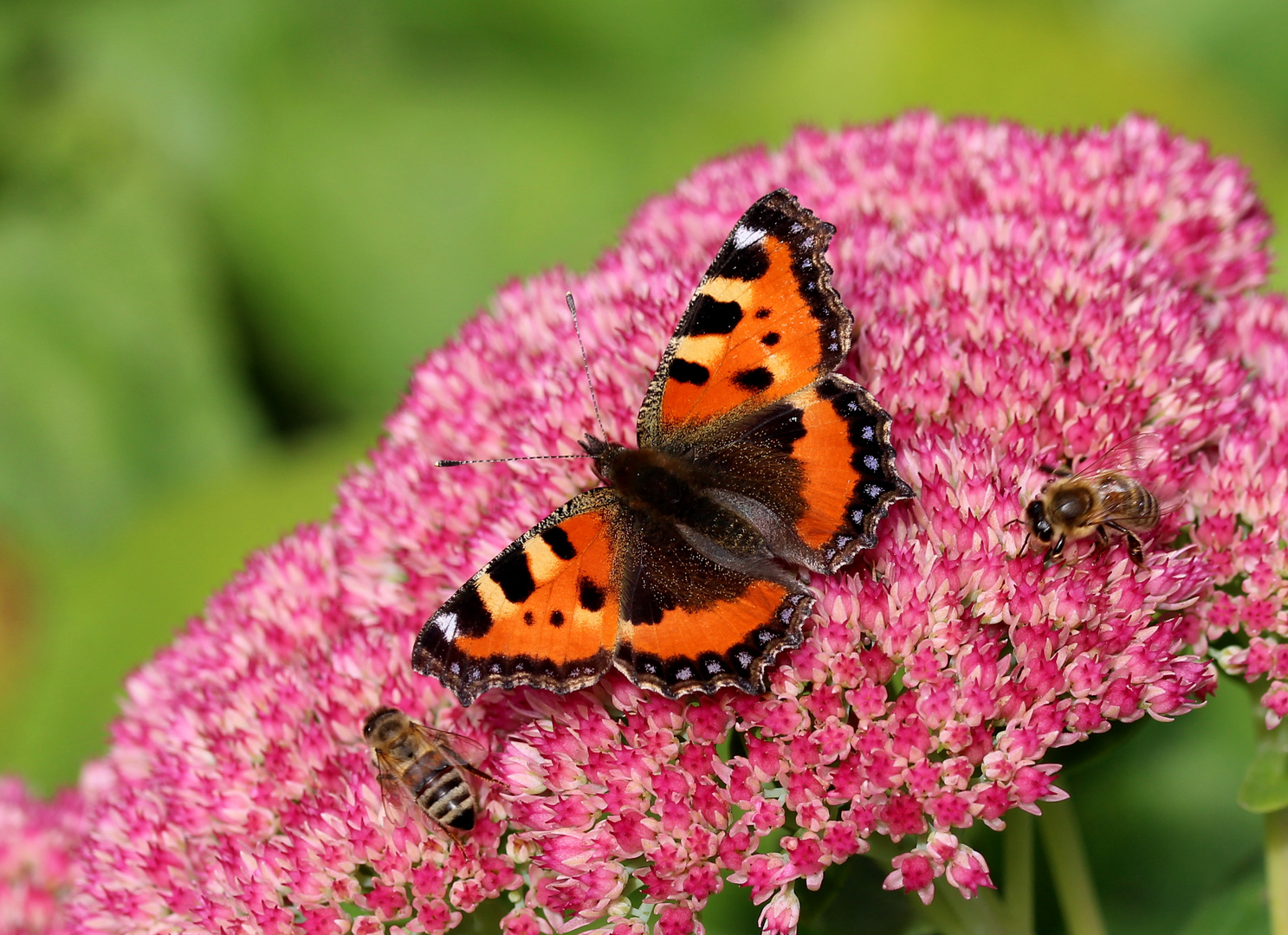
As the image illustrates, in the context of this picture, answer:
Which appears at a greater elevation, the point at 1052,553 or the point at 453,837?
the point at 1052,553

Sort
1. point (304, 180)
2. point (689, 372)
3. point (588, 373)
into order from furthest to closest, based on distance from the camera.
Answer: point (304, 180) < point (588, 373) < point (689, 372)

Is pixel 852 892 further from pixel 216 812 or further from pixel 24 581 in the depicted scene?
pixel 24 581

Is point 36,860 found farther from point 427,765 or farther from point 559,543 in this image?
point 559,543

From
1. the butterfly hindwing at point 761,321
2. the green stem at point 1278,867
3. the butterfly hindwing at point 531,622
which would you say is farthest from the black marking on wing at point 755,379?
the green stem at point 1278,867

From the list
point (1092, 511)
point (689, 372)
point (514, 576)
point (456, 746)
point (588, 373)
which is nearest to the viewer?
point (1092, 511)

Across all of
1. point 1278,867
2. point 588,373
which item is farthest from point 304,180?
point 1278,867

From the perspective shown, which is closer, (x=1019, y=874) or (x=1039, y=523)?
(x=1039, y=523)

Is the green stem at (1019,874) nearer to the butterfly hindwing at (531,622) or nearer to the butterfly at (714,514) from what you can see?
the butterfly at (714,514)
